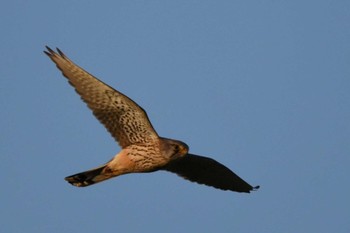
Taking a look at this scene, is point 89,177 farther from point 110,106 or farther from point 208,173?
point 208,173

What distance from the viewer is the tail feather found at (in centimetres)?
1280

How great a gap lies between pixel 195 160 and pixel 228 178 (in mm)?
791

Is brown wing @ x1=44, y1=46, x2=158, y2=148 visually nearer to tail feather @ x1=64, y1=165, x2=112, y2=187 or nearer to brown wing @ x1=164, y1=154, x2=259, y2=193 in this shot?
tail feather @ x1=64, y1=165, x2=112, y2=187

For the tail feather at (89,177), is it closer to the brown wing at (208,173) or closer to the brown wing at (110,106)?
the brown wing at (110,106)

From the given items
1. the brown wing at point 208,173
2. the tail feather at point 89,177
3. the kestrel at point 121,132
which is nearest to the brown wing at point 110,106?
the kestrel at point 121,132

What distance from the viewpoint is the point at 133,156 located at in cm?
1262

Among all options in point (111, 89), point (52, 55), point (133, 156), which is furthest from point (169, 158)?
point (52, 55)

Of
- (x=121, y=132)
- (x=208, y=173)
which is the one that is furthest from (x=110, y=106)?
(x=208, y=173)

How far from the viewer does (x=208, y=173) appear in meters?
14.3

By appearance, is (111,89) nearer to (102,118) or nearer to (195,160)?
(102,118)

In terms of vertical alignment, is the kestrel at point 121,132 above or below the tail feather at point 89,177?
above

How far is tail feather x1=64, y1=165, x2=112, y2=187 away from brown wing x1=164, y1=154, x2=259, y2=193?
137 centimetres

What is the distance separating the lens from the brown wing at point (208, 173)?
554 inches

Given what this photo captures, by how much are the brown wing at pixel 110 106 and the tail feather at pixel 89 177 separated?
514 millimetres
